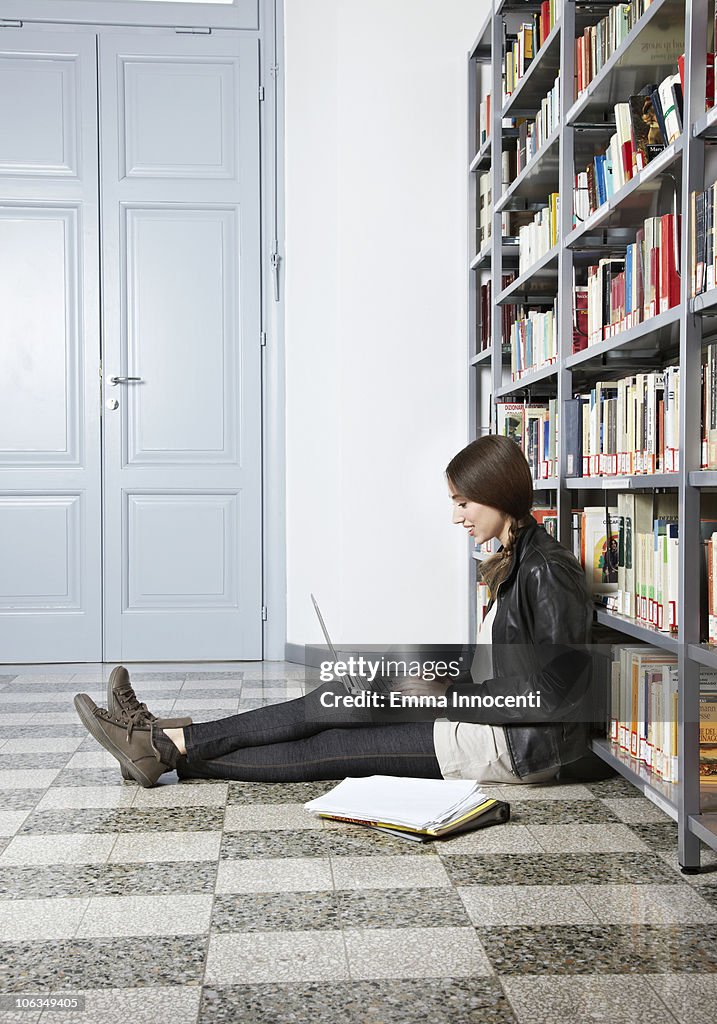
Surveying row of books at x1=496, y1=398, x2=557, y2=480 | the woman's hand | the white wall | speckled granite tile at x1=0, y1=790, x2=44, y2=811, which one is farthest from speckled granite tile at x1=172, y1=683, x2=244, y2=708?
row of books at x1=496, y1=398, x2=557, y2=480

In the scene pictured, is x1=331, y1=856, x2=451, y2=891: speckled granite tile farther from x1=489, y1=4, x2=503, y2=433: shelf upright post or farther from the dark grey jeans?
x1=489, y1=4, x2=503, y2=433: shelf upright post

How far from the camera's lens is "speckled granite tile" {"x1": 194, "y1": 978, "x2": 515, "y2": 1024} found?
1500 millimetres

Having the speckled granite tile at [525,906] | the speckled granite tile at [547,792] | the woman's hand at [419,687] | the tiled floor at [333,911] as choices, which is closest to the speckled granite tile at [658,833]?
the tiled floor at [333,911]

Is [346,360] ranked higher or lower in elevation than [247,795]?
higher

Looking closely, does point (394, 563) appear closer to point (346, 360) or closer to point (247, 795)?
point (346, 360)

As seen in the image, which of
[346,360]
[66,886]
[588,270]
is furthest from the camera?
[346,360]

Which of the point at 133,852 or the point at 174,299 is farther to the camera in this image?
the point at 174,299

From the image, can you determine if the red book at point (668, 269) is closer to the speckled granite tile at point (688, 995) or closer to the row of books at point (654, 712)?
the row of books at point (654, 712)

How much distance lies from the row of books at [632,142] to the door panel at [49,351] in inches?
105

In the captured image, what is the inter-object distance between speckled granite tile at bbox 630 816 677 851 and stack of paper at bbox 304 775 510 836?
300mm

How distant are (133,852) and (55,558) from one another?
2.84 metres

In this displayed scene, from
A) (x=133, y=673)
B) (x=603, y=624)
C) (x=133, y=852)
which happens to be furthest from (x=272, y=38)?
(x=133, y=852)

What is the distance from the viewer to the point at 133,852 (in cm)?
225

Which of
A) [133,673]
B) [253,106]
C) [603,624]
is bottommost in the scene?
[133,673]
